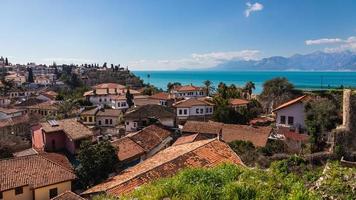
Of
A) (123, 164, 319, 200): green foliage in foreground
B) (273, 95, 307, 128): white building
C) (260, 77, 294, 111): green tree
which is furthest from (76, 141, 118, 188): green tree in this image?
(260, 77, 294, 111): green tree

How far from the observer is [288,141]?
32375 mm

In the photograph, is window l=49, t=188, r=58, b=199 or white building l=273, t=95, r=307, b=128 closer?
window l=49, t=188, r=58, b=199

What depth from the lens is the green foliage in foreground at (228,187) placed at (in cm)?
820

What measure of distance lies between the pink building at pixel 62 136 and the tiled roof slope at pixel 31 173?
31.6 ft

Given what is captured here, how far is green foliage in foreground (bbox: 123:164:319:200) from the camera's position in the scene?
323 inches

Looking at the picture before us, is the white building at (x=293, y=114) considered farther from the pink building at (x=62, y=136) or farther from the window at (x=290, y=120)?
the pink building at (x=62, y=136)

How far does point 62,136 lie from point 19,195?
15004mm

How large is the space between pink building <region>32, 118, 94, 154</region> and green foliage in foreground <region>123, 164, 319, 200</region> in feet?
83.8

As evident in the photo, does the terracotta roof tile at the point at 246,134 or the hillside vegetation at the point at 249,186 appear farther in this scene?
the terracotta roof tile at the point at 246,134

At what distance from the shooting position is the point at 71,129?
3528cm

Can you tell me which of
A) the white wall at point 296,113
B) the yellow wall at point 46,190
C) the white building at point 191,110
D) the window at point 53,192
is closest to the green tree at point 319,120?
the white wall at point 296,113

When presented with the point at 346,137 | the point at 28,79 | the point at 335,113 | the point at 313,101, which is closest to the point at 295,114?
the point at 313,101

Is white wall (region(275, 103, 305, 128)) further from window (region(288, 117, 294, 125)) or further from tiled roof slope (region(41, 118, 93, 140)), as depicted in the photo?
tiled roof slope (region(41, 118, 93, 140))

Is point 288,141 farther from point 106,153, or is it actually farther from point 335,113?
point 106,153
